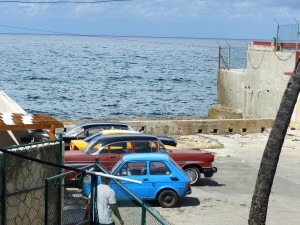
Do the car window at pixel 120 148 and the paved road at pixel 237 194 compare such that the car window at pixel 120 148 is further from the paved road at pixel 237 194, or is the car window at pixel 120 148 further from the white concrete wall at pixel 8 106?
the white concrete wall at pixel 8 106

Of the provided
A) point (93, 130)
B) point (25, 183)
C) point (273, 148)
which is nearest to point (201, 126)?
point (93, 130)

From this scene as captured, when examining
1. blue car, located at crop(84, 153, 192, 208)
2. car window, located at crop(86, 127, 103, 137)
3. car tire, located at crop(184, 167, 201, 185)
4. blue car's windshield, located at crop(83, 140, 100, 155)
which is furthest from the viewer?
car window, located at crop(86, 127, 103, 137)

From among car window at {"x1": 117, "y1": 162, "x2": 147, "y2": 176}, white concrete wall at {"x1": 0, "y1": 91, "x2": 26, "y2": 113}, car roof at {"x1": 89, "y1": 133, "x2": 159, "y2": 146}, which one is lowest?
car window at {"x1": 117, "y1": 162, "x2": 147, "y2": 176}

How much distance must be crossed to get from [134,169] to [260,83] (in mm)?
21672

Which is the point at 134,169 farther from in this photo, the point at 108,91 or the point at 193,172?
the point at 108,91

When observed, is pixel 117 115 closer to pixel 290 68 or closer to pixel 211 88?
pixel 290 68

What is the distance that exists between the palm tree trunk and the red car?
279 inches

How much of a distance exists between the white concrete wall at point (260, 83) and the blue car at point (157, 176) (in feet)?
59.6

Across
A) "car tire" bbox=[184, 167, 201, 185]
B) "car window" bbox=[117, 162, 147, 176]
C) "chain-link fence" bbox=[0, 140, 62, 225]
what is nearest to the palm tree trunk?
"chain-link fence" bbox=[0, 140, 62, 225]

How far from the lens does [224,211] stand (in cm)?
1578

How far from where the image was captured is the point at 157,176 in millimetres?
15602

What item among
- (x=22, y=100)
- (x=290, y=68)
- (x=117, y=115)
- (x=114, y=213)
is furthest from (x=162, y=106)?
(x=114, y=213)

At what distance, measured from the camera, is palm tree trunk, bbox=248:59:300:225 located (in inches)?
406

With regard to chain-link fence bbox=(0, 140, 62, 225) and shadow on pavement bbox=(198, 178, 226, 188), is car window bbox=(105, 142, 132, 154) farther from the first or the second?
chain-link fence bbox=(0, 140, 62, 225)
